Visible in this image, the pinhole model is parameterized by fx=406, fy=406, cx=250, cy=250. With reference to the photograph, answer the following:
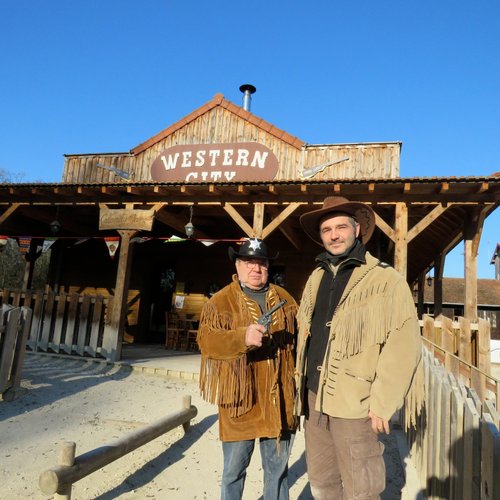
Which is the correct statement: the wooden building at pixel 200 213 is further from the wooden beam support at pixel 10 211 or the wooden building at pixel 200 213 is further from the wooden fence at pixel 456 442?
the wooden fence at pixel 456 442

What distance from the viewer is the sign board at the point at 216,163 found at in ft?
36.7

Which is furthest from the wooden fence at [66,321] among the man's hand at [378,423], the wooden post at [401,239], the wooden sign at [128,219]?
the man's hand at [378,423]

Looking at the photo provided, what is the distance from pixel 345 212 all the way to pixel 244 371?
1.09 meters

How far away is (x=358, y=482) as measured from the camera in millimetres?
1896

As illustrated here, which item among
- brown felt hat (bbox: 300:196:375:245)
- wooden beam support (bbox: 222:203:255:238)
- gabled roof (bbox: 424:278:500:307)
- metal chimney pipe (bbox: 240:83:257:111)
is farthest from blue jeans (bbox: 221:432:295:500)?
gabled roof (bbox: 424:278:500:307)

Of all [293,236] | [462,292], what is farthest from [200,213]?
[462,292]

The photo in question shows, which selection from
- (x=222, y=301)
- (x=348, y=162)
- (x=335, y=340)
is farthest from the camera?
(x=348, y=162)

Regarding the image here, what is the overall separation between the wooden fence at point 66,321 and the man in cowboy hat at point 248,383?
21.4 ft

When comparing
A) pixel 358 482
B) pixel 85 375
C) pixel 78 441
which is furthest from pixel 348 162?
pixel 358 482

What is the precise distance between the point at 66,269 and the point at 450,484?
45.6 ft

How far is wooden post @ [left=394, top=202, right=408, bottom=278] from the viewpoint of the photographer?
7.10m

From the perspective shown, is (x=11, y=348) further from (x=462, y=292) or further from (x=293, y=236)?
(x=462, y=292)

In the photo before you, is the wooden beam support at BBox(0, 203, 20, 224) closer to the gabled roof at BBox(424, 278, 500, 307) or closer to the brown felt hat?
the brown felt hat

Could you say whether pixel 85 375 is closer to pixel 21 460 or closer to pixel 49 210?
pixel 21 460
